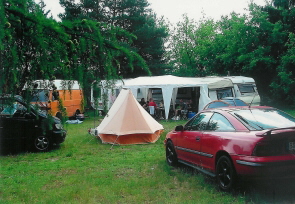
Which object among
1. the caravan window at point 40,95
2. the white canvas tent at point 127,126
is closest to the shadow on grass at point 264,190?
the caravan window at point 40,95

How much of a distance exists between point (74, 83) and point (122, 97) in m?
8.53

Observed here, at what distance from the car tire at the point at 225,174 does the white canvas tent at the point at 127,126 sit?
226 inches

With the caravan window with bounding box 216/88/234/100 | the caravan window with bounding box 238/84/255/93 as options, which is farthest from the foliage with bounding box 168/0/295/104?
the caravan window with bounding box 216/88/234/100

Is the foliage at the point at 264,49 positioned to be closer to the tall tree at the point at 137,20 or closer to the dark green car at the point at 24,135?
the tall tree at the point at 137,20

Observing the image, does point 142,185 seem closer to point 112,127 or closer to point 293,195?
point 293,195

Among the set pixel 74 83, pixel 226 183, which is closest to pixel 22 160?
pixel 226 183

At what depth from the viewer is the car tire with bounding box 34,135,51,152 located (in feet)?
33.2

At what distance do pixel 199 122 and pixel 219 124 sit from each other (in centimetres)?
80

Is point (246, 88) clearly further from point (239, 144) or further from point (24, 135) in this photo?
point (239, 144)

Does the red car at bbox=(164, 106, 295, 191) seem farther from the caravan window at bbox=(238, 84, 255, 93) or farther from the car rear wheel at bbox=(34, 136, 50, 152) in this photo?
the caravan window at bbox=(238, 84, 255, 93)

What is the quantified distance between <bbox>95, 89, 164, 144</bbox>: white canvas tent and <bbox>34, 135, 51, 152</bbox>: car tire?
6.19ft

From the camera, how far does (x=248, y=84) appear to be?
21.1m

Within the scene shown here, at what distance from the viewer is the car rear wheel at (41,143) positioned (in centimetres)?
1012

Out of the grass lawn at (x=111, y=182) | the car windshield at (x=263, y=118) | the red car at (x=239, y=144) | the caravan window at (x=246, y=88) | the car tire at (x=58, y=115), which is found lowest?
the grass lawn at (x=111, y=182)
